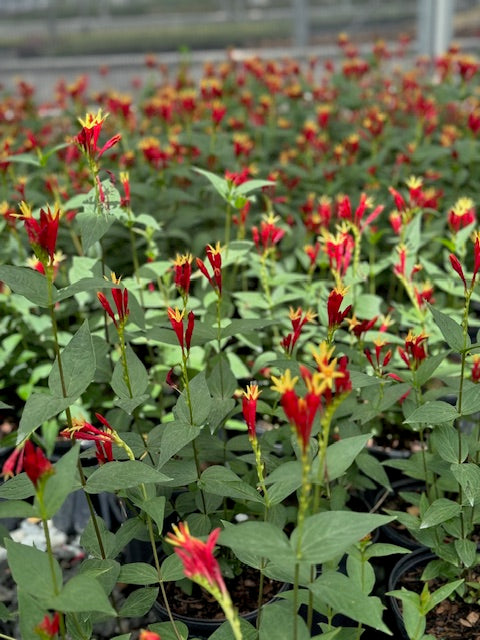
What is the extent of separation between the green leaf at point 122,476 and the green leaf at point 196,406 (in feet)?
0.46

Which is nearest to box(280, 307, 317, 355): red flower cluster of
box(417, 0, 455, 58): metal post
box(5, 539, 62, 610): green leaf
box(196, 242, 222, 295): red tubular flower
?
box(196, 242, 222, 295): red tubular flower

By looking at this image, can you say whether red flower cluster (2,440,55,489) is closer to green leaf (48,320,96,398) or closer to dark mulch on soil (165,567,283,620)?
green leaf (48,320,96,398)

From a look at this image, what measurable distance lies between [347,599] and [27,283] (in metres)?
0.49

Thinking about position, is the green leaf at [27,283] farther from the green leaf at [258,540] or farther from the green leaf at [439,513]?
the green leaf at [439,513]

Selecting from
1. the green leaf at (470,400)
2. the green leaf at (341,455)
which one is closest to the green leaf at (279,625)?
the green leaf at (341,455)

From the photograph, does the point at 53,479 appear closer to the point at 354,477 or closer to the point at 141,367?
the point at 141,367

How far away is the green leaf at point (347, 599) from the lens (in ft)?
2.23

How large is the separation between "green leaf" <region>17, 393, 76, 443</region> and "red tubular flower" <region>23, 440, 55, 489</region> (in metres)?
0.11

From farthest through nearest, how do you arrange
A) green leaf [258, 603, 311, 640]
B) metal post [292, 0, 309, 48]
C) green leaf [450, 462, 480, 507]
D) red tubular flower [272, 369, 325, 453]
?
metal post [292, 0, 309, 48] → green leaf [450, 462, 480, 507] → green leaf [258, 603, 311, 640] → red tubular flower [272, 369, 325, 453]

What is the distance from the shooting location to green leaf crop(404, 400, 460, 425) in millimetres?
929

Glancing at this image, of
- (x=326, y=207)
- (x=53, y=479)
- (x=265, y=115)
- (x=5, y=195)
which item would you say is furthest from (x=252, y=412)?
(x=265, y=115)

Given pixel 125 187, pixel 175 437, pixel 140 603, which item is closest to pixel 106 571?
pixel 140 603

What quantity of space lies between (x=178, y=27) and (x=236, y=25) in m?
0.37

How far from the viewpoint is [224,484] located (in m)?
0.95
